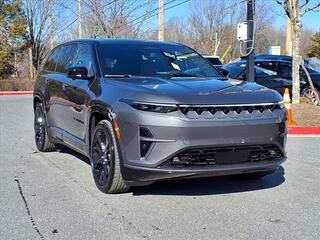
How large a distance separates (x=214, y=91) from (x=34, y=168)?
9.88 ft

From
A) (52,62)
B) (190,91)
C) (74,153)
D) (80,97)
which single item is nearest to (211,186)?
(190,91)

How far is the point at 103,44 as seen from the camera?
20.5 feet

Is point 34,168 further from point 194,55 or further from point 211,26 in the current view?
point 211,26

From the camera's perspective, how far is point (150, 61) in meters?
6.10

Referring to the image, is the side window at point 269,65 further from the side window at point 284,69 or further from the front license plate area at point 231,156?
the front license plate area at point 231,156

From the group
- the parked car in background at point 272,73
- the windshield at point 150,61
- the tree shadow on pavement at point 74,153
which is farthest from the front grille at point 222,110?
the parked car in background at point 272,73

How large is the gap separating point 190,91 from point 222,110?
370 millimetres

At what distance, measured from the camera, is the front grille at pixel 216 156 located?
470 centimetres

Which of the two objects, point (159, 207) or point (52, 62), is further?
point (52, 62)

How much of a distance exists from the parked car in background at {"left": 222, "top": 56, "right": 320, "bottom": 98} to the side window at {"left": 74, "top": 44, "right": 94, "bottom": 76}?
338 inches

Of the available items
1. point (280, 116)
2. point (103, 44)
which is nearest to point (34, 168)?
point (103, 44)

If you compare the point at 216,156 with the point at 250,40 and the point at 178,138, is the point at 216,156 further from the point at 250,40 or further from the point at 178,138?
the point at 250,40

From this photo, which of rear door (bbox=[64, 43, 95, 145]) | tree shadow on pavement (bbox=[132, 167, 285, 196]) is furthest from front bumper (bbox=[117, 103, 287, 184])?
rear door (bbox=[64, 43, 95, 145])

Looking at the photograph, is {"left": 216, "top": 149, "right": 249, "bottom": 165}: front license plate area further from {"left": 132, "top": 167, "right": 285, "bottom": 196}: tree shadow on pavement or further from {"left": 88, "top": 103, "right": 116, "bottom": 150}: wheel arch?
{"left": 88, "top": 103, "right": 116, "bottom": 150}: wheel arch
